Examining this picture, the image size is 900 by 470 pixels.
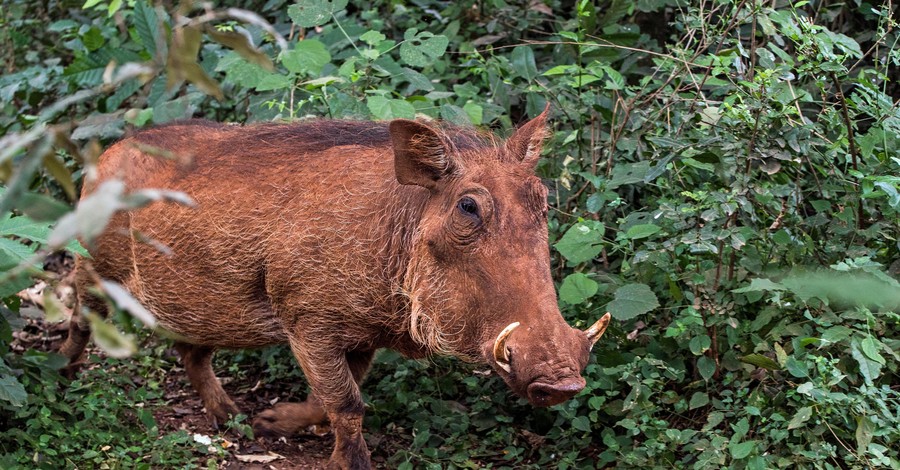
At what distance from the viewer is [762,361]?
4.05 meters

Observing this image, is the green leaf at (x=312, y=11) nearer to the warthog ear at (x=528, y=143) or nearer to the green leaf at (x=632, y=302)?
the warthog ear at (x=528, y=143)

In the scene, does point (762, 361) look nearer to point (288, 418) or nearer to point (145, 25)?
point (288, 418)

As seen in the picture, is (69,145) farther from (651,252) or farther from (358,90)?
(358,90)

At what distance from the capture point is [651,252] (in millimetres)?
4371

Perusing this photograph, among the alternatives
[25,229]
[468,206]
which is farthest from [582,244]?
[25,229]

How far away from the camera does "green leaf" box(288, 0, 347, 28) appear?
5.02m

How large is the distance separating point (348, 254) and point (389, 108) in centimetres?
92

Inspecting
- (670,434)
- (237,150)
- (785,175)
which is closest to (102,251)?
(237,150)

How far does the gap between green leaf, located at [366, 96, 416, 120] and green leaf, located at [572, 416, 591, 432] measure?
1.50 m

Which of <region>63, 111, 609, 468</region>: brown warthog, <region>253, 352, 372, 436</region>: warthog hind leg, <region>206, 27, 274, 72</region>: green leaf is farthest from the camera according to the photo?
<region>253, 352, 372, 436</region>: warthog hind leg

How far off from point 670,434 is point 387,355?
1543 mm

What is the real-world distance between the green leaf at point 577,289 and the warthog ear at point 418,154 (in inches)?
34.2

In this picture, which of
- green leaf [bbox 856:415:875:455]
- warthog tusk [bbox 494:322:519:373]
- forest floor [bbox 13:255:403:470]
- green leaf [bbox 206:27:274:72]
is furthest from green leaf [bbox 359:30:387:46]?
green leaf [bbox 206:27:274:72]

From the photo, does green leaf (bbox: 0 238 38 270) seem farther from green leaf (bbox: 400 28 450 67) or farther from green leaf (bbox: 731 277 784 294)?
Result: green leaf (bbox: 731 277 784 294)
